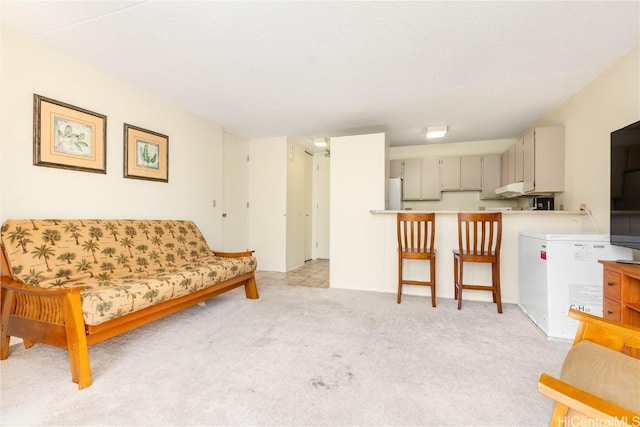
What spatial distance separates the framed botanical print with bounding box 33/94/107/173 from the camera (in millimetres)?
2080

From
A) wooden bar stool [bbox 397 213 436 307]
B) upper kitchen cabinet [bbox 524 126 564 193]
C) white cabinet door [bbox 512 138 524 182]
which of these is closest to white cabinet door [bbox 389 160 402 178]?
white cabinet door [bbox 512 138 524 182]

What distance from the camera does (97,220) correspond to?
7.89 ft

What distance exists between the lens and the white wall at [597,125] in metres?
2.13

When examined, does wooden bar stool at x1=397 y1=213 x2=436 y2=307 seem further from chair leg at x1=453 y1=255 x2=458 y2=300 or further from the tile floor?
the tile floor

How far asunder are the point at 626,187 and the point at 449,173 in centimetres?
317

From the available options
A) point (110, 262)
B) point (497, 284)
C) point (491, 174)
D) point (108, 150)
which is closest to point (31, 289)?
point (110, 262)

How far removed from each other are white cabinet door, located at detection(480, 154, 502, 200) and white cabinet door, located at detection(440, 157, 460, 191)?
40cm

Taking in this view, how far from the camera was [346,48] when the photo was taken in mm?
2117

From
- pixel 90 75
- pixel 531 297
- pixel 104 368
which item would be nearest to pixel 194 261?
pixel 104 368

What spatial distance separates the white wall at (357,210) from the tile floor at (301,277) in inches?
14.1

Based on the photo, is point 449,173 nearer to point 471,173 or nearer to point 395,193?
point 471,173

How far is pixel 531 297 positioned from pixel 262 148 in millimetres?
4112

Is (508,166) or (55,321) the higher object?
(508,166)

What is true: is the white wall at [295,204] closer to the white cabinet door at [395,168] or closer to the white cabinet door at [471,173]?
the white cabinet door at [395,168]
